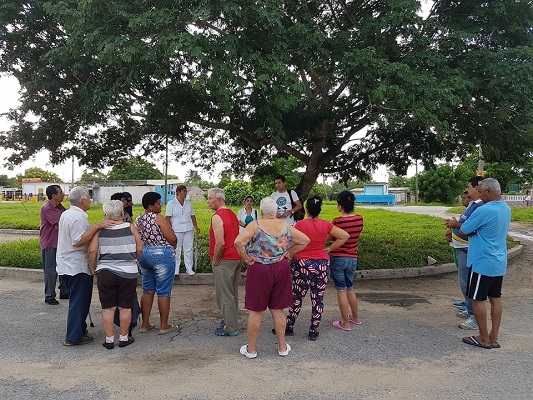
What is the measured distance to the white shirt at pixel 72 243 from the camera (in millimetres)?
4602

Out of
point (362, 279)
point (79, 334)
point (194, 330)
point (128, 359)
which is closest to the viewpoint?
point (128, 359)

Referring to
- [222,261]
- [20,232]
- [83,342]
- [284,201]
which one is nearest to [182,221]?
[284,201]

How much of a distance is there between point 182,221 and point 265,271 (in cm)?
374

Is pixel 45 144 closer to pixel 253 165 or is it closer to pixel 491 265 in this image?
pixel 253 165

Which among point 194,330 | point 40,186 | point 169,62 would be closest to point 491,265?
point 194,330

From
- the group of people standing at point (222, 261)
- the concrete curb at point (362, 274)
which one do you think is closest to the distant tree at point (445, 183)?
the concrete curb at point (362, 274)

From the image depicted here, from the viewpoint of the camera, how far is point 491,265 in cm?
454

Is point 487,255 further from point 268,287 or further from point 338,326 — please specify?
point 268,287

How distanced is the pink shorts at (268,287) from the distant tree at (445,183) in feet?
155

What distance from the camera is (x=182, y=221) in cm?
769

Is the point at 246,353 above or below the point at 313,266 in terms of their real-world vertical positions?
below

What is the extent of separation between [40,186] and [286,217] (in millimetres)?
63646

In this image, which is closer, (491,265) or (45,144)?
(491,265)

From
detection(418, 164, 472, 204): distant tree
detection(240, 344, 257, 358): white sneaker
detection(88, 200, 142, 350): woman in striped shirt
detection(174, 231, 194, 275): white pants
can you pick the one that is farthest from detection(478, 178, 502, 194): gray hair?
detection(418, 164, 472, 204): distant tree
